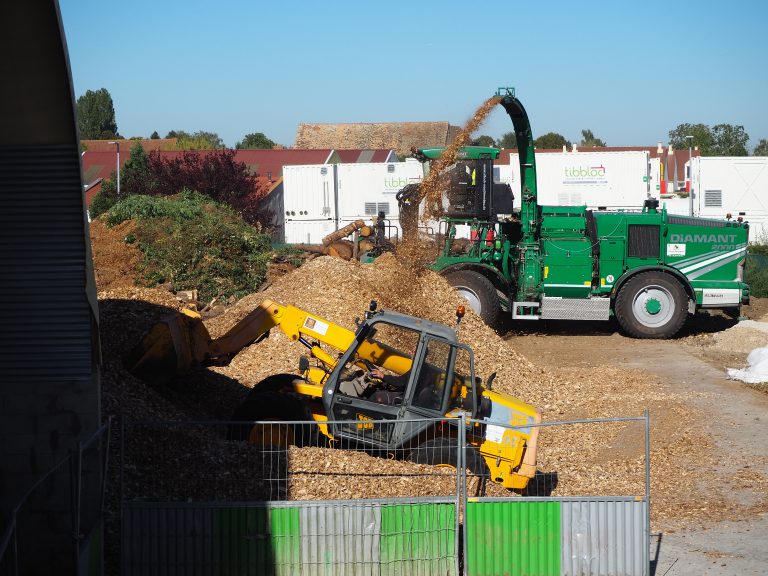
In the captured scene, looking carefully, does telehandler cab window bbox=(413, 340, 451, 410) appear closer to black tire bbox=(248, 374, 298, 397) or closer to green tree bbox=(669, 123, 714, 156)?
black tire bbox=(248, 374, 298, 397)

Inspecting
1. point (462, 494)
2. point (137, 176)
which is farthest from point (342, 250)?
point (137, 176)

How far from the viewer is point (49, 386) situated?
727 centimetres

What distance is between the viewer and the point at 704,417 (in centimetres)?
1355

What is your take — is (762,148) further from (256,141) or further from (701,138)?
(256,141)

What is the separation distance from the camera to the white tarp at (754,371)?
52.3 ft

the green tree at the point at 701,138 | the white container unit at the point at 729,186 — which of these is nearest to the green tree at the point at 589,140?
the green tree at the point at 701,138

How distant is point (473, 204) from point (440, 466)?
473 inches

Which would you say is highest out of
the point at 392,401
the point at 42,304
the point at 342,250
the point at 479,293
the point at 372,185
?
the point at 42,304

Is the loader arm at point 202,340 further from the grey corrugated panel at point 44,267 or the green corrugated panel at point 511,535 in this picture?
the green corrugated panel at point 511,535

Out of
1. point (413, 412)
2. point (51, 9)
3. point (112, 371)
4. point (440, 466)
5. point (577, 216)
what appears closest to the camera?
point (51, 9)

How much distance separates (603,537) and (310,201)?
1037 inches

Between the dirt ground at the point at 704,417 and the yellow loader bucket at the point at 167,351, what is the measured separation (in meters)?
4.86

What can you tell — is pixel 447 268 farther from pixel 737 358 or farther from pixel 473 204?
pixel 737 358

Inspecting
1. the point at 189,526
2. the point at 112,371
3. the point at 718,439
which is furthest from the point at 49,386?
→ the point at 718,439
